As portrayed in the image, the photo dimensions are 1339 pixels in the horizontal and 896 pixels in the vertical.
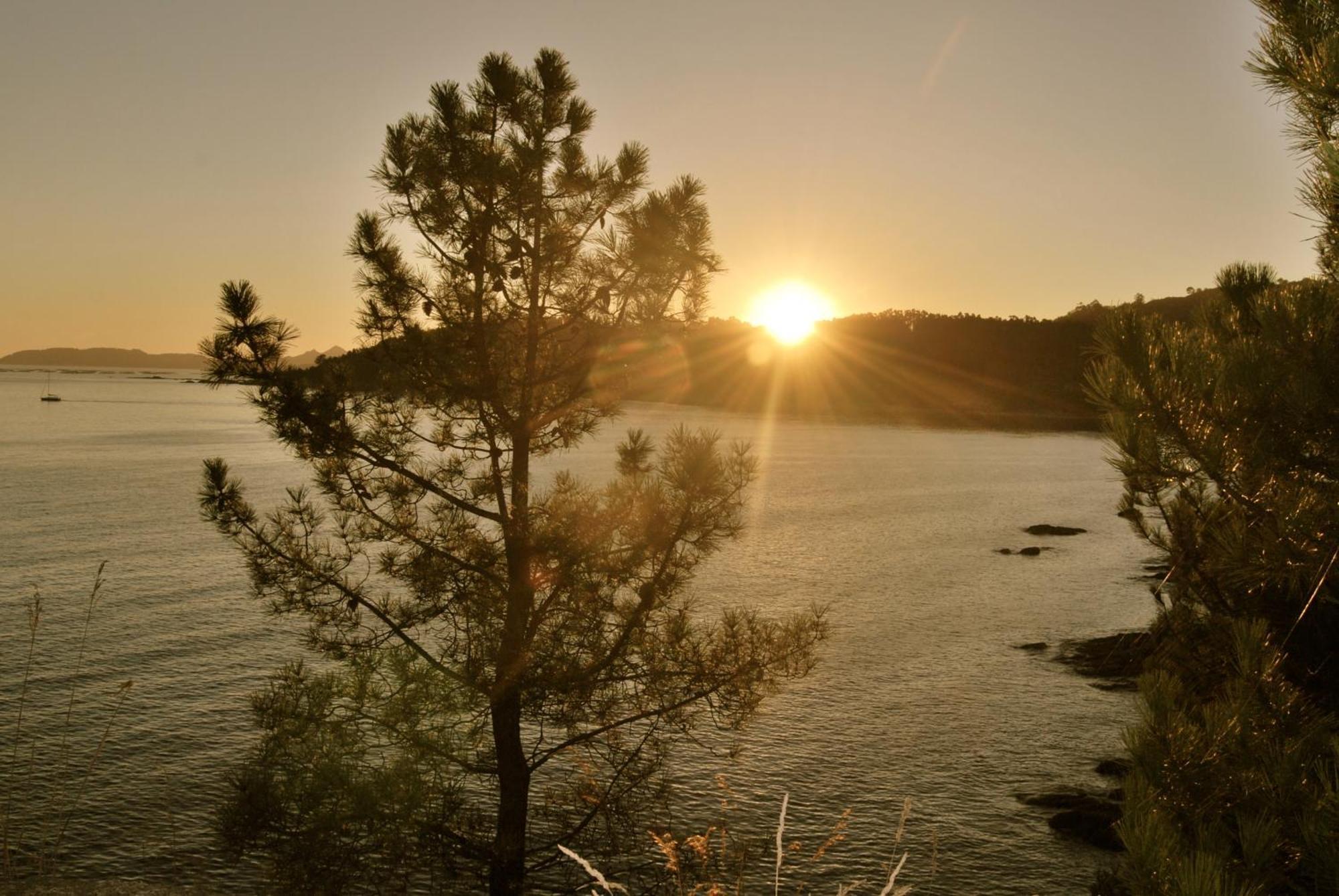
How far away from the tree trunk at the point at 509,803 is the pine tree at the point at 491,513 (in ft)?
0.11

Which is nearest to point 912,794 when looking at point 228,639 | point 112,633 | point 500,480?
point 500,480

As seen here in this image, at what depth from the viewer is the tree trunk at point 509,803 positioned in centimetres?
1045

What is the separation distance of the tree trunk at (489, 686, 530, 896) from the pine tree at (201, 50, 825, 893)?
34 millimetres

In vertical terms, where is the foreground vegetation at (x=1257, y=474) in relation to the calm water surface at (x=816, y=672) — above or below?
above

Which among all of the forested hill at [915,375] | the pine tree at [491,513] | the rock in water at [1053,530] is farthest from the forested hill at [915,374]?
the pine tree at [491,513]

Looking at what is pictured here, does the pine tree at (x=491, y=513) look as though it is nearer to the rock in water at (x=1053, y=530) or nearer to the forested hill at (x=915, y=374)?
the rock in water at (x=1053, y=530)

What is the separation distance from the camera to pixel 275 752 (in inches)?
380

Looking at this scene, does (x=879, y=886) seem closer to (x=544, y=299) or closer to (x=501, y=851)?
(x=501, y=851)

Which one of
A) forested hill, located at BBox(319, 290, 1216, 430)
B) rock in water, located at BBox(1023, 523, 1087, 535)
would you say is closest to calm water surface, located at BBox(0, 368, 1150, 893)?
rock in water, located at BBox(1023, 523, 1087, 535)

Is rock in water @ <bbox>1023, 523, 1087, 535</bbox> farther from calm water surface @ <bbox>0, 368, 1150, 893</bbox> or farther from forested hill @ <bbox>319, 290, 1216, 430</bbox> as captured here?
forested hill @ <bbox>319, 290, 1216, 430</bbox>

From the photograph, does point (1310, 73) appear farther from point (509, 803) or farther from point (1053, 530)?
point (1053, 530)

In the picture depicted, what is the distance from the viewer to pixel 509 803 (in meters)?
10.8

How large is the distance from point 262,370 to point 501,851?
19.7 ft

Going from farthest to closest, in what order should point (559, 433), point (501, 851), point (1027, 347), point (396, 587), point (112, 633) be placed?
point (1027, 347)
point (396, 587)
point (112, 633)
point (559, 433)
point (501, 851)
